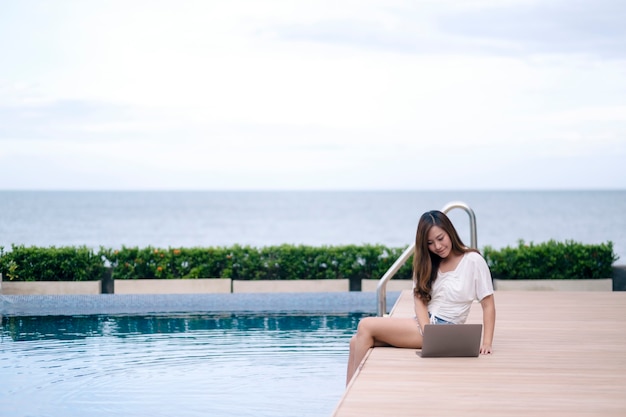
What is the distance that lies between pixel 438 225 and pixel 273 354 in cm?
305

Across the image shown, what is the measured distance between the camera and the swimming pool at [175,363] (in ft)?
20.1

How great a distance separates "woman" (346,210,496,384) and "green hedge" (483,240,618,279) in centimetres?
590

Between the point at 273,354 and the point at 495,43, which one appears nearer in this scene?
the point at 273,354

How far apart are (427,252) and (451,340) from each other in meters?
0.55

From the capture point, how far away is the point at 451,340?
536 centimetres

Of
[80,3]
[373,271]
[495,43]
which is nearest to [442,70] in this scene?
[495,43]

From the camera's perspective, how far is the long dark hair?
5.34m

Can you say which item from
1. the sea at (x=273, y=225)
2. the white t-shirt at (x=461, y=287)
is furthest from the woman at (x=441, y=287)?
the sea at (x=273, y=225)

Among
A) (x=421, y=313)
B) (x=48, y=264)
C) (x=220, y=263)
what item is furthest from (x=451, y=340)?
(x=48, y=264)

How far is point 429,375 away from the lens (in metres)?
4.97

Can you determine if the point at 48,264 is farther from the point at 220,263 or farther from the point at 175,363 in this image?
the point at 175,363

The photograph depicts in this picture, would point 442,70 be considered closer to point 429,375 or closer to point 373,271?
point 373,271

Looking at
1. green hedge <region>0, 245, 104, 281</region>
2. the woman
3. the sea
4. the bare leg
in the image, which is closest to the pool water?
the bare leg

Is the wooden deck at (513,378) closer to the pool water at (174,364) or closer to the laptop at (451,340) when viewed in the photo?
the laptop at (451,340)
